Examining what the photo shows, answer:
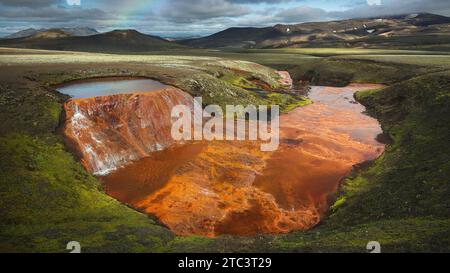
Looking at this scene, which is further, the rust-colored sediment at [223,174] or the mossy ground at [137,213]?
the rust-colored sediment at [223,174]

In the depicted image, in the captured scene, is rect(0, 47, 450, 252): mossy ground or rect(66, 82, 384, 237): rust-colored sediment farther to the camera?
A: rect(66, 82, 384, 237): rust-colored sediment

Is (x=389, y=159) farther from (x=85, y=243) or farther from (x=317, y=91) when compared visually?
(x=317, y=91)

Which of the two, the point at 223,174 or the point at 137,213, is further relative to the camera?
the point at 223,174
